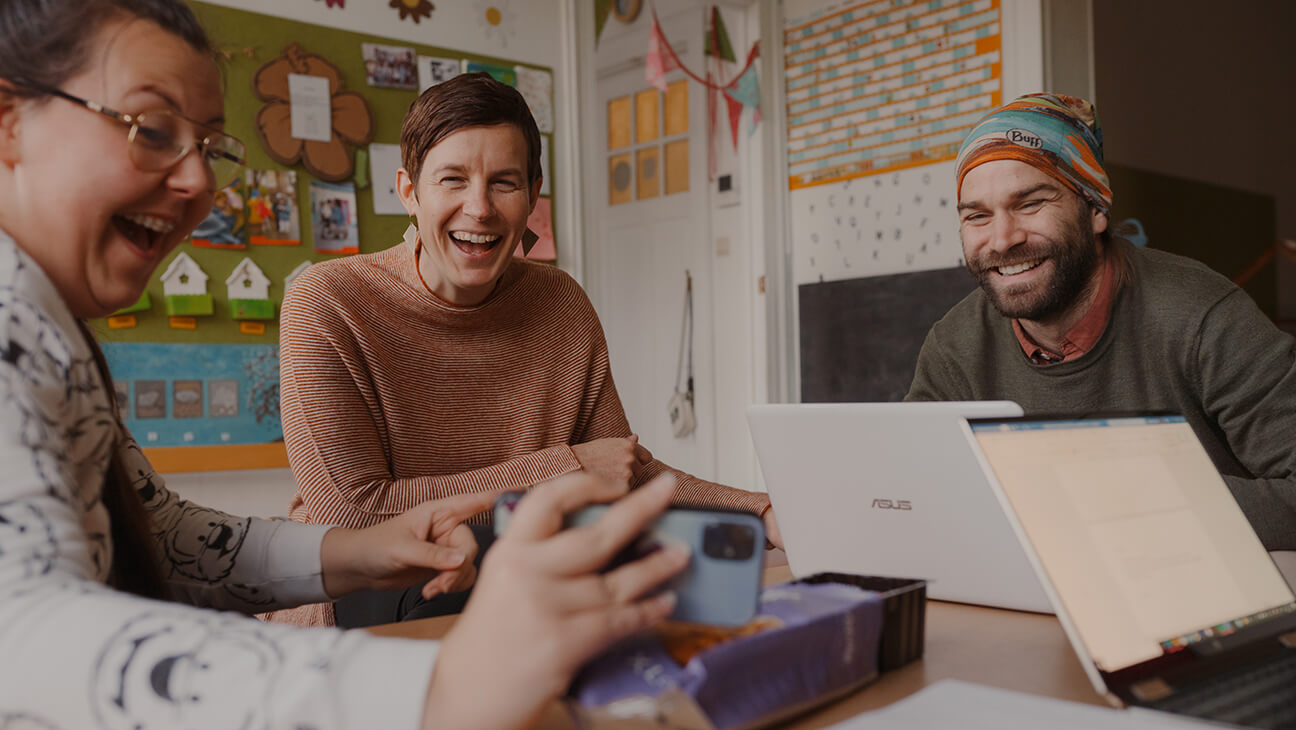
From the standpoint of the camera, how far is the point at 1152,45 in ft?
13.4

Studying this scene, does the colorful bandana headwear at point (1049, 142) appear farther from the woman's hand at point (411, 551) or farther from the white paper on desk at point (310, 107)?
the white paper on desk at point (310, 107)

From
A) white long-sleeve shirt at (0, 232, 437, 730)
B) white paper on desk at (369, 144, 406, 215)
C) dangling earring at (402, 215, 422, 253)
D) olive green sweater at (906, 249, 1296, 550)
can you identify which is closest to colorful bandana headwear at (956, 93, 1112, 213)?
olive green sweater at (906, 249, 1296, 550)

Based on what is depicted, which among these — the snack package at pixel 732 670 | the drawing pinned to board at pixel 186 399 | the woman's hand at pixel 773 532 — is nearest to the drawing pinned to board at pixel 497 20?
the drawing pinned to board at pixel 186 399

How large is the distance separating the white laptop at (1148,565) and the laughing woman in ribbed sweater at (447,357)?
0.63m

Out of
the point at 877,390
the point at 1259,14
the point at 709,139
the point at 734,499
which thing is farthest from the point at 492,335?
the point at 1259,14

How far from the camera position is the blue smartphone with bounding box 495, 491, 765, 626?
22.0 inches

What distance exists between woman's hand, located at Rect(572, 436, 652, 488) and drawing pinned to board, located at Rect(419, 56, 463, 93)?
1.74 metres

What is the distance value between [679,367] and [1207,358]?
3184 mm

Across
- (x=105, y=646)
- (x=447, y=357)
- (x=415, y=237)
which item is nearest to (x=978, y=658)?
(x=105, y=646)

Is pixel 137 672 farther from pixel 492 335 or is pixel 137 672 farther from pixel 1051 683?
pixel 492 335

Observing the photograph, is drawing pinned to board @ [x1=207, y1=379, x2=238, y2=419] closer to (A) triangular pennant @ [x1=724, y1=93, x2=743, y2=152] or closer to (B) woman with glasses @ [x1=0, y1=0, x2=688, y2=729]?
(B) woman with glasses @ [x1=0, y1=0, x2=688, y2=729]

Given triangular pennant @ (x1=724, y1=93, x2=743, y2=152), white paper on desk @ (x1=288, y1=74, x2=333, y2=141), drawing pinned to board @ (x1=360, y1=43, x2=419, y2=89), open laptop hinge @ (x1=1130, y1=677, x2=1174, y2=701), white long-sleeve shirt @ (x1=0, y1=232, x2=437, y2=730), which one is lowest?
open laptop hinge @ (x1=1130, y1=677, x2=1174, y2=701)

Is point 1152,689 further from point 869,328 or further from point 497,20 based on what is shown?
point 869,328

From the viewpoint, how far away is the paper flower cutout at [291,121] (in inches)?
106
